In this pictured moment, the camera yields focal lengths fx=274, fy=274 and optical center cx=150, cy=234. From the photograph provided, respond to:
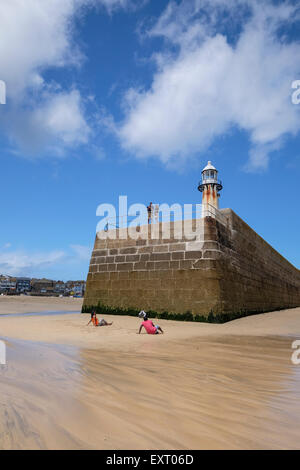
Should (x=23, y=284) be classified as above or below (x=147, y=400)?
below

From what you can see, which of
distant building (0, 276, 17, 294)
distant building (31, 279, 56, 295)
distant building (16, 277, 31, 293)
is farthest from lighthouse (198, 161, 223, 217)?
distant building (0, 276, 17, 294)

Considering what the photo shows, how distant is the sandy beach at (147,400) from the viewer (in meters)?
1.71

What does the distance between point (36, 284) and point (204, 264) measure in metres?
91.5

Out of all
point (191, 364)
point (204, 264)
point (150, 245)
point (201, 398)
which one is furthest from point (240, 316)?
point (201, 398)

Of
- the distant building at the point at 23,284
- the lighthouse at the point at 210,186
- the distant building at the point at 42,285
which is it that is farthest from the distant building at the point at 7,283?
the lighthouse at the point at 210,186

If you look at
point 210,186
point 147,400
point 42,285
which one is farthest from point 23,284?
point 147,400

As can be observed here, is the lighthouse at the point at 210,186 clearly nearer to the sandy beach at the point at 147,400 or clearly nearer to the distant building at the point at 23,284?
the sandy beach at the point at 147,400

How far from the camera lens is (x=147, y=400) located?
2381mm

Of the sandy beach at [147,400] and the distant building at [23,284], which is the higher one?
the sandy beach at [147,400]

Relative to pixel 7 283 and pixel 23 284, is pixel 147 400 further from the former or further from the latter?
pixel 7 283

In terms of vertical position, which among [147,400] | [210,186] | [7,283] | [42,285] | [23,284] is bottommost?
[42,285]

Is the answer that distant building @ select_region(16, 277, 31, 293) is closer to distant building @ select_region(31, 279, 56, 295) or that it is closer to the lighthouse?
distant building @ select_region(31, 279, 56, 295)

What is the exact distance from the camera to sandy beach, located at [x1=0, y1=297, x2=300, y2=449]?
5.61 feet

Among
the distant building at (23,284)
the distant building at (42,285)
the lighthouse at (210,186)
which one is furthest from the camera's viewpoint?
the distant building at (23,284)
